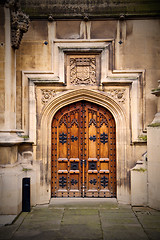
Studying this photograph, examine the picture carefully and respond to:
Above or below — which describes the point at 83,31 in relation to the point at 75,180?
above

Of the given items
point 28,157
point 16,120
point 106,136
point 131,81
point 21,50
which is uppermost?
point 21,50

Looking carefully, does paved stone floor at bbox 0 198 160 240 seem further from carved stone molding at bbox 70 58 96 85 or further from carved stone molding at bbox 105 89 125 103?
carved stone molding at bbox 70 58 96 85

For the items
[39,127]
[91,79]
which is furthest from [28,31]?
[39,127]

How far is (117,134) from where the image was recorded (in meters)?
5.87

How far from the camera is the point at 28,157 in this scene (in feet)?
18.9

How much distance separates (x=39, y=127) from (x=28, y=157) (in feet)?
2.59

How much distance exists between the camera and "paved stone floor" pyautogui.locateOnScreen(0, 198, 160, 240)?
13.1 ft

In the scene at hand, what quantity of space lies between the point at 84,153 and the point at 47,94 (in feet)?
5.85

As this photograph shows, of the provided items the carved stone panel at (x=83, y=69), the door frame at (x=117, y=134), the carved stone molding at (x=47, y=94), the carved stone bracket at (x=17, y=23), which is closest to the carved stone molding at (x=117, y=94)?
the door frame at (x=117, y=134)

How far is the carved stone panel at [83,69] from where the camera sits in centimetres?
589

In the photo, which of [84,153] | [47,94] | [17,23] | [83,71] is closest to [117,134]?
[84,153]

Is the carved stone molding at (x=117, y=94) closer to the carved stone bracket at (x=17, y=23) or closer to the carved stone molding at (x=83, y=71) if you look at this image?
the carved stone molding at (x=83, y=71)

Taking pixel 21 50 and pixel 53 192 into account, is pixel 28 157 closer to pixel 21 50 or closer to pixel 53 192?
pixel 53 192

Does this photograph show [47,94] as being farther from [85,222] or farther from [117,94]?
[85,222]
